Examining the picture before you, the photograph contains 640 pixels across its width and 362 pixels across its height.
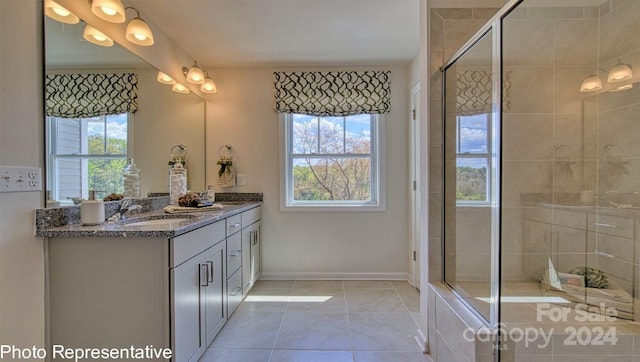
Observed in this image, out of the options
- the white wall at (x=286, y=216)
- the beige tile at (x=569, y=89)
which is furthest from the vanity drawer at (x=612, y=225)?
the white wall at (x=286, y=216)

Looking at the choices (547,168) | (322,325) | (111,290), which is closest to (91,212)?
(111,290)

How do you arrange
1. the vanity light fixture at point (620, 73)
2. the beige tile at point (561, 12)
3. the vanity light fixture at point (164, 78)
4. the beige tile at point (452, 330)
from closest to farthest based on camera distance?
the beige tile at point (452, 330) < the vanity light fixture at point (620, 73) < the beige tile at point (561, 12) < the vanity light fixture at point (164, 78)

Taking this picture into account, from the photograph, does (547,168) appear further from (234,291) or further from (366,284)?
(234,291)

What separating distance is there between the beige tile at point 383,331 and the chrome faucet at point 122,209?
1770mm

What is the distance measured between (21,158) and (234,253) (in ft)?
4.86

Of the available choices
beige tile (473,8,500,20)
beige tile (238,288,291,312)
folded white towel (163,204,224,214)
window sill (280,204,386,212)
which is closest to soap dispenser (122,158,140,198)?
folded white towel (163,204,224,214)

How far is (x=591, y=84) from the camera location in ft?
6.88

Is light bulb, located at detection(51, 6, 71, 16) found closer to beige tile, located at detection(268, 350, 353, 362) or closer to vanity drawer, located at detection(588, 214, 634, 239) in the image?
beige tile, located at detection(268, 350, 353, 362)

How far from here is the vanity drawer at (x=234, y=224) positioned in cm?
239

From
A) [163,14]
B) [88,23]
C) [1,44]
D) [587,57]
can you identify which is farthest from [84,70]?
[587,57]

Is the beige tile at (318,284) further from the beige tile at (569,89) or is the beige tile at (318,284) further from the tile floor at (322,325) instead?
the beige tile at (569,89)

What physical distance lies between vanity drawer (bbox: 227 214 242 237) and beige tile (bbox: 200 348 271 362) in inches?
31.6

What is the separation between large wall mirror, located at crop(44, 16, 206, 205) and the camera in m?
1.61

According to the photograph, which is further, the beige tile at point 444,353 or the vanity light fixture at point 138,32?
the vanity light fixture at point 138,32
